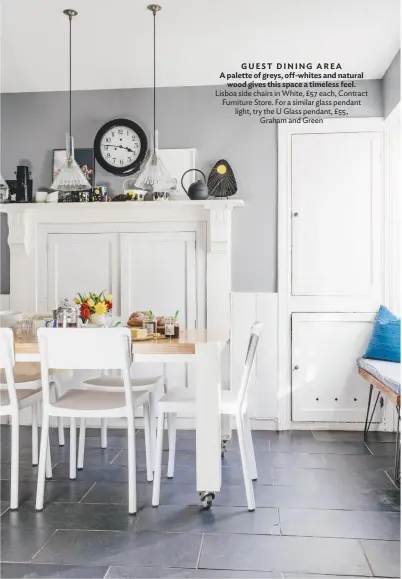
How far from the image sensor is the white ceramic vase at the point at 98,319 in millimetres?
3154

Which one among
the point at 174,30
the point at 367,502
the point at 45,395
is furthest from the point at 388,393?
the point at 174,30

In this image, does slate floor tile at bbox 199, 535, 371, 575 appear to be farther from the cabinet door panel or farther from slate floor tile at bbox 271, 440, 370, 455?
the cabinet door panel

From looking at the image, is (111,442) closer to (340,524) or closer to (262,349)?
(262,349)

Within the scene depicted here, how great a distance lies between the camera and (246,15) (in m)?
3.16

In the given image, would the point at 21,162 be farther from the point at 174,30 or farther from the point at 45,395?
the point at 45,395

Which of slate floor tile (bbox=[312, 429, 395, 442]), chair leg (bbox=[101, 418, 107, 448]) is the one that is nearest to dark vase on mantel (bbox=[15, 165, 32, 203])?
chair leg (bbox=[101, 418, 107, 448])

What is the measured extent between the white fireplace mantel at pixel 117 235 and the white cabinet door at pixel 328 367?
0.59 meters

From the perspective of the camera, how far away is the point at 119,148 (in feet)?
13.8

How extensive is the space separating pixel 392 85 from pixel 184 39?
1390 mm

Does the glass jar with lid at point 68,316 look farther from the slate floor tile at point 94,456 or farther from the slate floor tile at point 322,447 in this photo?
the slate floor tile at point 322,447

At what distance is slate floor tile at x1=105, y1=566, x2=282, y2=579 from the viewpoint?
2.05m

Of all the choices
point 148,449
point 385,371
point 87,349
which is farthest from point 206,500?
point 385,371

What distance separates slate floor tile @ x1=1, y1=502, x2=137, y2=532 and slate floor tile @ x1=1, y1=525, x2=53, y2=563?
41 millimetres

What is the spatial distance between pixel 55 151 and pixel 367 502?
3.16 meters
